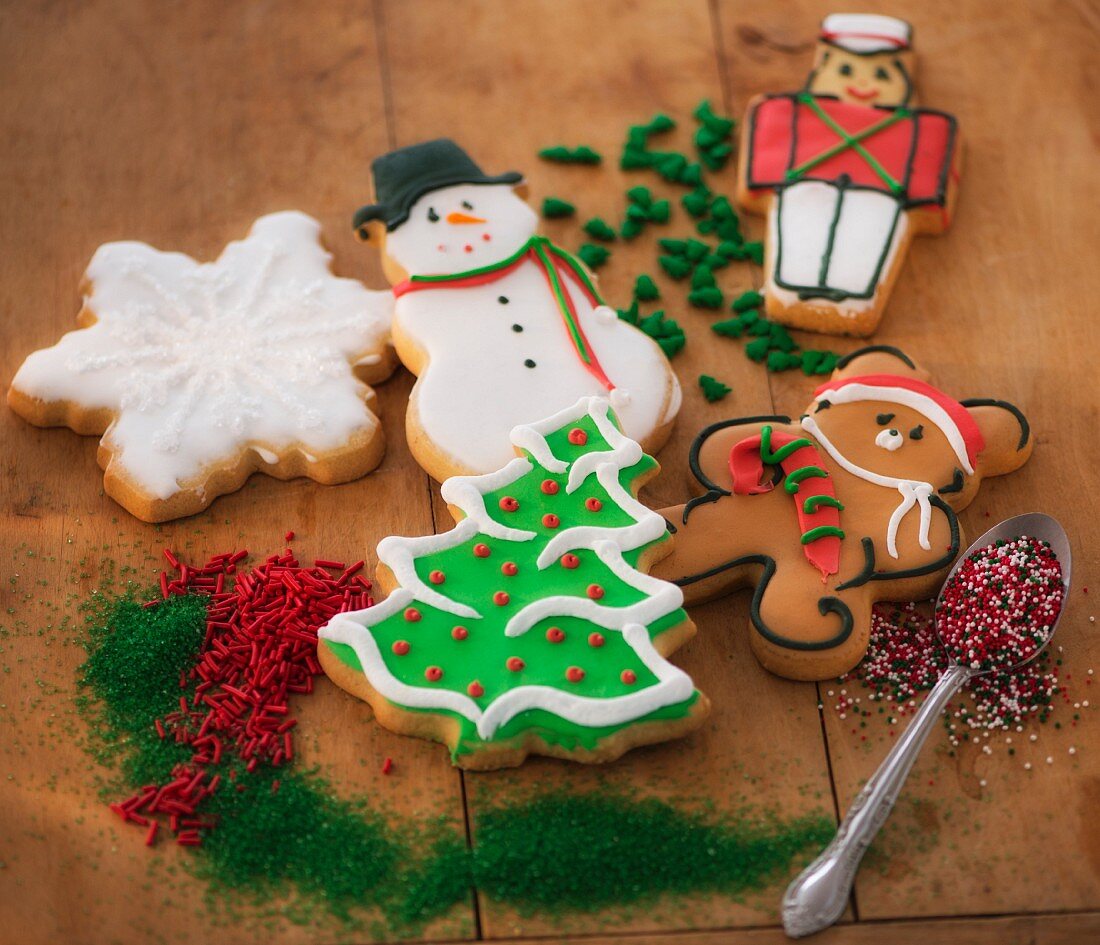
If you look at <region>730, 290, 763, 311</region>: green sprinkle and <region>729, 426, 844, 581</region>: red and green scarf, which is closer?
<region>729, 426, 844, 581</region>: red and green scarf

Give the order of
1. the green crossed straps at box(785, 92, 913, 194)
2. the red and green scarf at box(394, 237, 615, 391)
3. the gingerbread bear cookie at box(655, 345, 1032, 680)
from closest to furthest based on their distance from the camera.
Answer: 1. the gingerbread bear cookie at box(655, 345, 1032, 680)
2. the red and green scarf at box(394, 237, 615, 391)
3. the green crossed straps at box(785, 92, 913, 194)

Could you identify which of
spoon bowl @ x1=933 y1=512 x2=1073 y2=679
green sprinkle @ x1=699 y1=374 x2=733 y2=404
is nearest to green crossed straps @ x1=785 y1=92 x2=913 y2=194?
green sprinkle @ x1=699 y1=374 x2=733 y2=404

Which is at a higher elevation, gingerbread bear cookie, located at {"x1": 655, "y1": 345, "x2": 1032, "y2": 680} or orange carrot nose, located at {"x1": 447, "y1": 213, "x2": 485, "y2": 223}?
orange carrot nose, located at {"x1": 447, "y1": 213, "x2": 485, "y2": 223}

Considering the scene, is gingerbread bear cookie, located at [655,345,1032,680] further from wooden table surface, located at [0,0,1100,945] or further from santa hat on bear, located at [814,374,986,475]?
wooden table surface, located at [0,0,1100,945]

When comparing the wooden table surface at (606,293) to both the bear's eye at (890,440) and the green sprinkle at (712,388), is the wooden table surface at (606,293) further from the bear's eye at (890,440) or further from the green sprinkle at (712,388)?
the bear's eye at (890,440)

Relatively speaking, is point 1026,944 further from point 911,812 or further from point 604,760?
point 604,760

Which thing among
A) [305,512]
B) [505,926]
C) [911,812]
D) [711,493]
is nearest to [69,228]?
[305,512]

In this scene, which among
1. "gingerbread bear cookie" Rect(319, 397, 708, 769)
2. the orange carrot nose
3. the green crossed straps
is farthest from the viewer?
the green crossed straps

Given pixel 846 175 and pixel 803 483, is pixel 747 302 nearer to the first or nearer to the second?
pixel 846 175
